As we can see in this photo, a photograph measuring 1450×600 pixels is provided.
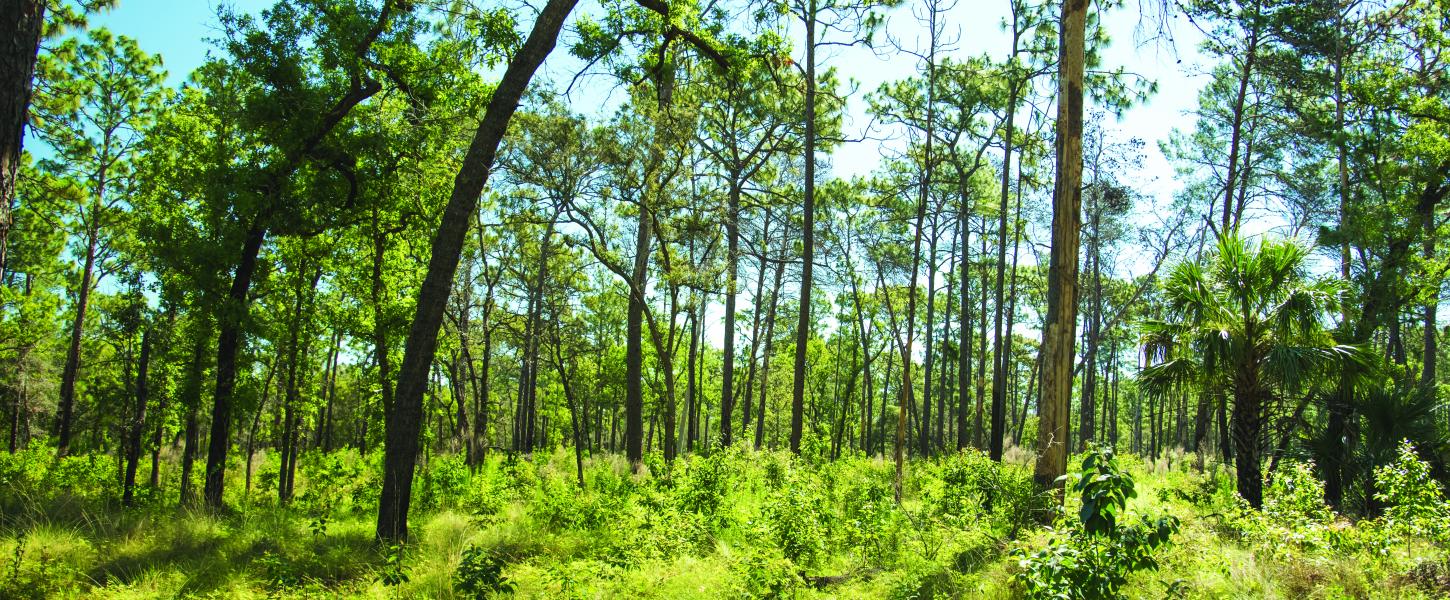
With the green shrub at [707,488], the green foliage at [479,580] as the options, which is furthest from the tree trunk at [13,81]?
the green shrub at [707,488]

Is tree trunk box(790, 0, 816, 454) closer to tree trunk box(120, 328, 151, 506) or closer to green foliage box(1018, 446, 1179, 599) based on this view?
green foliage box(1018, 446, 1179, 599)

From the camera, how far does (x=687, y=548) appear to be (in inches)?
279

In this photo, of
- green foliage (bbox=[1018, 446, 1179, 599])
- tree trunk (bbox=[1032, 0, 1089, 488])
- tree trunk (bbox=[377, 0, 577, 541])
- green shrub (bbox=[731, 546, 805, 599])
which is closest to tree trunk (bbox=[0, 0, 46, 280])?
tree trunk (bbox=[377, 0, 577, 541])

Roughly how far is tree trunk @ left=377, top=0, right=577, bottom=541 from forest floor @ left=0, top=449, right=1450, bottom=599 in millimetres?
580

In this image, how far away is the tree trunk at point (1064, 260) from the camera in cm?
771

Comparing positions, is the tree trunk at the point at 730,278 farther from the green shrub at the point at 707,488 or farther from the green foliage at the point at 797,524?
the green foliage at the point at 797,524

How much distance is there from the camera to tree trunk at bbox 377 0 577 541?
Answer: 6.87 m

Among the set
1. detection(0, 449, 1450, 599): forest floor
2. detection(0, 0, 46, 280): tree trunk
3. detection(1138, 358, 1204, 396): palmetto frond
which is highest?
detection(0, 0, 46, 280): tree trunk

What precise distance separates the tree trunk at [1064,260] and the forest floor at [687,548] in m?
0.72

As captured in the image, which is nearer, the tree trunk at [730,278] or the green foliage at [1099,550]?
the green foliage at [1099,550]

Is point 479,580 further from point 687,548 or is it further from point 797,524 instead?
point 797,524

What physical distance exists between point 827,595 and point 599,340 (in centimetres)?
2645

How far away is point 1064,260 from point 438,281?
6524 mm

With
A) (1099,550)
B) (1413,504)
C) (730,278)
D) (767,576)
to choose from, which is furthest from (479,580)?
(730,278)
